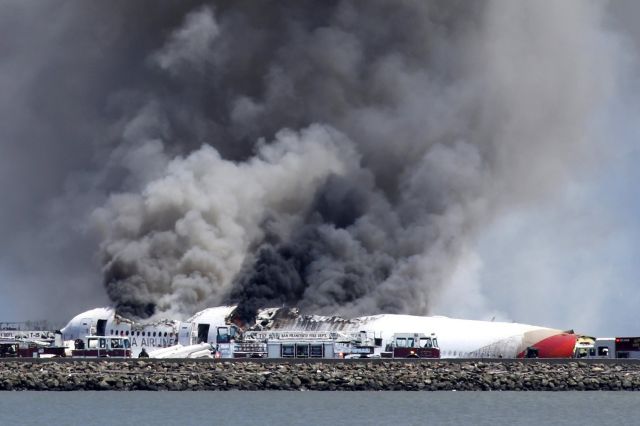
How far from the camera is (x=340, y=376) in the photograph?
9906 centimetres

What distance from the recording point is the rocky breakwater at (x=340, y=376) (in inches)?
3863

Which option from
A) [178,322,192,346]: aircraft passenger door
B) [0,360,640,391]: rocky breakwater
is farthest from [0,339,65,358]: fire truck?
[0,360,640,391]: rocky breakwater

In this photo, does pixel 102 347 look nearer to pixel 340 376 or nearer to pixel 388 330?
pixel 388 330

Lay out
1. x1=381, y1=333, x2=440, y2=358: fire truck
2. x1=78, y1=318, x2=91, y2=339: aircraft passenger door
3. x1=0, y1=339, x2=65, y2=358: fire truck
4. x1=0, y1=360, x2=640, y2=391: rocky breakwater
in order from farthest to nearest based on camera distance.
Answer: x1=78, y1=318, x2=91, y2=339: aircraft passenger door → x1=0, y1=339, x2=65, y2=358: fire truck → x1=381, y1=333, x2=440, y2=358: fire truck → x1=0, y1=360, x2=640, y2=391: rocky breakwater

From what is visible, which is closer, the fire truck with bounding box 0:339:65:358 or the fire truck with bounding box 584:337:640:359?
the fire truck with bounding box 584:337:640:359

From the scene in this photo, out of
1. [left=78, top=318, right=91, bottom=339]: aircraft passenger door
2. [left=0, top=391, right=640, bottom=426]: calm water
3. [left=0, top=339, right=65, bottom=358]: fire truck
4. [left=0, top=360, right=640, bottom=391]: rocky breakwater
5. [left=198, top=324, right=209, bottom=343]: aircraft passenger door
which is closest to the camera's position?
[left=0, top=391, right=640, bottom=426]: calm water

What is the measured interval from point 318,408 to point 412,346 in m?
23.9

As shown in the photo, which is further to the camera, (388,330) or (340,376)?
(388,330)

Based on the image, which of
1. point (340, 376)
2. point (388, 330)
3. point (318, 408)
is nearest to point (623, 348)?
point (388, 330)

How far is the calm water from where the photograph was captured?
274 ft

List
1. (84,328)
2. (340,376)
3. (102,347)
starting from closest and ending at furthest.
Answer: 1. (340,376)
2. (102,347)
3. (84,328)

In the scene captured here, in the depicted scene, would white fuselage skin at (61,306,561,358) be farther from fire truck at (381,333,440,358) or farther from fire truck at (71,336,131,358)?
fire truck at (71,336,131,358)

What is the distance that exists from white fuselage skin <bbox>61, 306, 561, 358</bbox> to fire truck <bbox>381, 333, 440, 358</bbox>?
31.1 inches

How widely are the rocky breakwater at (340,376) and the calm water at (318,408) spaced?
54.0 inches
